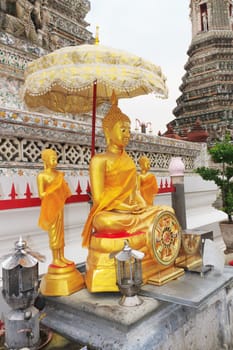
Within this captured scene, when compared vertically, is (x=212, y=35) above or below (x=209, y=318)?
above

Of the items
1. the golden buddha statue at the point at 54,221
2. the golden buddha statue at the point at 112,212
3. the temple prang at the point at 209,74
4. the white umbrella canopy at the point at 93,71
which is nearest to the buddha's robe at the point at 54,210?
the golden buddha statue at the point at 54,221

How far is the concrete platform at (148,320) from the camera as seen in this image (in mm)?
1931

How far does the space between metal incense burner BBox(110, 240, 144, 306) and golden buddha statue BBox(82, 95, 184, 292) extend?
0.19 m

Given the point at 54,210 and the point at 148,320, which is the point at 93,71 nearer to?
the point at 54,210

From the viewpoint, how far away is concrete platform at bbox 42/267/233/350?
76.0 inches

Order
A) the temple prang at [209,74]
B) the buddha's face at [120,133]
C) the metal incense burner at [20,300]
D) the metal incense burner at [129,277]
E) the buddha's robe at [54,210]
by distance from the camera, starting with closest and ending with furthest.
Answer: the metal incense burner at [20,300] → the metal incense burner at [129,277] → the buddha's robe at [54,210] → the buddha's face at [120,133] → the temple prang at [209,74]

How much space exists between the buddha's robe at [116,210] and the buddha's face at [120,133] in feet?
0.45

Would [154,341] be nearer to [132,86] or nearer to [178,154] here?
[132,86]

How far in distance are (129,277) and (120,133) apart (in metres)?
1.23

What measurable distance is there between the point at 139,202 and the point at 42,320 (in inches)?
53.3

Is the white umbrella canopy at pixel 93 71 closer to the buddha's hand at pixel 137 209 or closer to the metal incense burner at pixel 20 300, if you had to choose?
the buddha's hand at pixel 137 209

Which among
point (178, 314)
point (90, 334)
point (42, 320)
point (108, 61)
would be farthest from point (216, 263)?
point (108, 61)

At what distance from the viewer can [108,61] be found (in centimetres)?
232

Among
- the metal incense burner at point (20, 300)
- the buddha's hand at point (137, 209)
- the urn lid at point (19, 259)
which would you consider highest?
the buddha's hand at point (137, 209)
